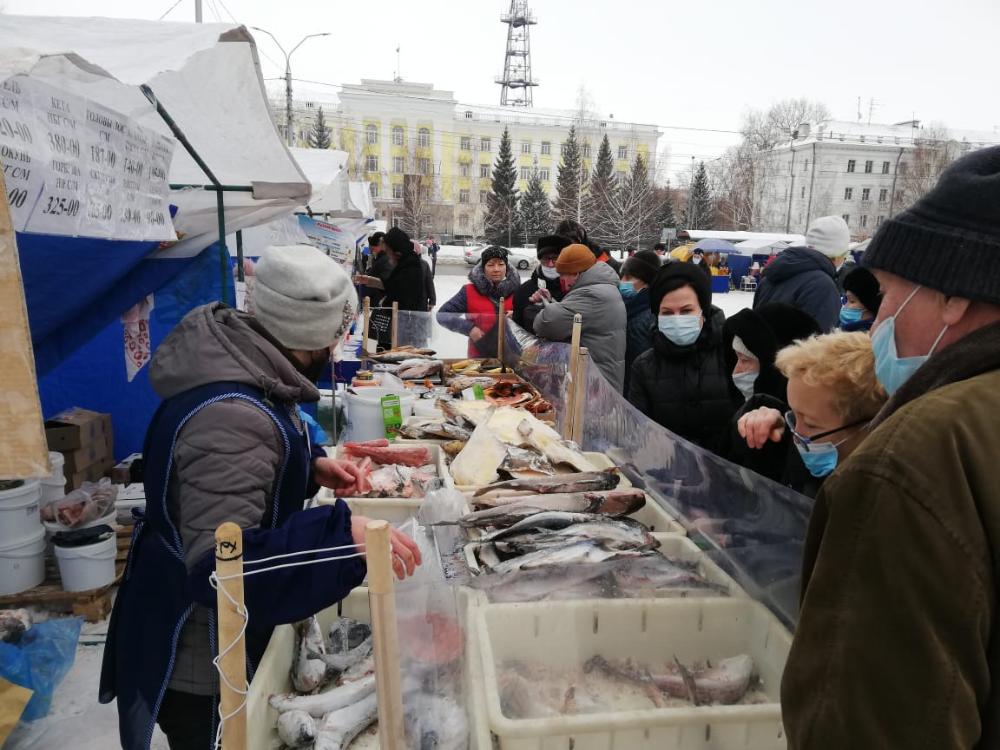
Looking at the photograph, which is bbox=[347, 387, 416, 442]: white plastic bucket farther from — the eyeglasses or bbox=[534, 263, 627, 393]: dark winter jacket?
the eyeglasses

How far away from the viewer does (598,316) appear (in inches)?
197

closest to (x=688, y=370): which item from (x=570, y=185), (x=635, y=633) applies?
(x=635, y=633)

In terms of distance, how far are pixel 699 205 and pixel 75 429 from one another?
59.1 meters

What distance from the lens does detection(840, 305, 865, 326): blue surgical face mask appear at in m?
4.41

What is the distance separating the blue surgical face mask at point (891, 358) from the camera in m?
1.21

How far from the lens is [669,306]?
3920 millimetres

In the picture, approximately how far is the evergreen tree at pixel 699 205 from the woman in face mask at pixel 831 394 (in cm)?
5933

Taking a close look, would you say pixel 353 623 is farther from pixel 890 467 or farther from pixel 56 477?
pixel 56 477

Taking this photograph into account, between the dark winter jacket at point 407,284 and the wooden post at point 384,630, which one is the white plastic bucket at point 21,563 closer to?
the wooden post at point 384,630

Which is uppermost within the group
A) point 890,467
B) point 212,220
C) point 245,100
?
point 245,100

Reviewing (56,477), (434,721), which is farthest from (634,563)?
(56,477)

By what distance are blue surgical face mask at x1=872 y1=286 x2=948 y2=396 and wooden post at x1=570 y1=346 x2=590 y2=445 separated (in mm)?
2945

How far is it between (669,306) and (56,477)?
14.5 feet

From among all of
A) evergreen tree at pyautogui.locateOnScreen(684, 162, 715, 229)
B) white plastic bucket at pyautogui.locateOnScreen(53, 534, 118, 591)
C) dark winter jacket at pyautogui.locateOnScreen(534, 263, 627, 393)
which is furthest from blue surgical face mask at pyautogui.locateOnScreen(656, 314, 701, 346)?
evergreen tree at pyautogui.locateOnScreen(684, 162, 715, 229)
